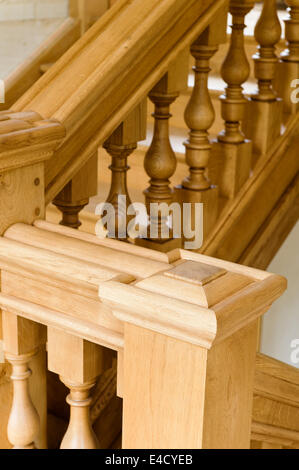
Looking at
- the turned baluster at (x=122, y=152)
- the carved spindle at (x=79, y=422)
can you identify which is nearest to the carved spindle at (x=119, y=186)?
the turned baluster at (x=122, y=152)

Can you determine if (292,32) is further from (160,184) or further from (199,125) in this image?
(160,184)

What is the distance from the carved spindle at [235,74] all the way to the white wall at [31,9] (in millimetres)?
1652

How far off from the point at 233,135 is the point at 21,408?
1146 mm

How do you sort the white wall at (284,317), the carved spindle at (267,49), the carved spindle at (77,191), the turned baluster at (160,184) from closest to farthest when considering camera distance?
the carved spindle at (77,191) → the turned baluster at (160,184) → the carved spindle at (267,49) → the white wall at (284,317)

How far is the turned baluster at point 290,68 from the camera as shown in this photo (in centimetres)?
212

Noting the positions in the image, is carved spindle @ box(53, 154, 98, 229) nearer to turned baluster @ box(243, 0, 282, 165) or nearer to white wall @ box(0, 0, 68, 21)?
turned baluster @ box(243, 0, 282, 165)

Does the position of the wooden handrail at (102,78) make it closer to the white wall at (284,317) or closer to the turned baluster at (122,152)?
the turned baluster at (122,152)

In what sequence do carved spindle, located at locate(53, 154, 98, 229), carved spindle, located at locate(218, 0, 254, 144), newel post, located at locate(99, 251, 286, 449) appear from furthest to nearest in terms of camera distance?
carved spindle, located at locate(218, 0, 254, 144)
carved spindle, located at locate(53, 154, 98, 229)
newel post, located at locate(99, 251, 286, 449)

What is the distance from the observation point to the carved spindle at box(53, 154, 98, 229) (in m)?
1.48

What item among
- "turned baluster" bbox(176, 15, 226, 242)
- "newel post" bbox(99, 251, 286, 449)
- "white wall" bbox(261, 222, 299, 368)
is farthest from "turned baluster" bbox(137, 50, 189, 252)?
"white wall" bbox(261, 222, 299, 368)

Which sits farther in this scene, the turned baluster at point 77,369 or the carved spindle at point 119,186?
the carved spindle at point 119,186
